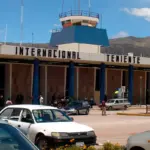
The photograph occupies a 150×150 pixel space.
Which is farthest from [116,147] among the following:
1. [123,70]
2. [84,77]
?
[123,70]

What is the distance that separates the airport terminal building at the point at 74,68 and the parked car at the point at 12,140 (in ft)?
116

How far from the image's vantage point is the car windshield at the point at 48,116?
1305 centimetres

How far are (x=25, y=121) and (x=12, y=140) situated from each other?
755cm

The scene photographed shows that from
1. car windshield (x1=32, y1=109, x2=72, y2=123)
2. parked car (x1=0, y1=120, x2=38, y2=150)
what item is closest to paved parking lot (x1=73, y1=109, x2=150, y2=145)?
car windshield (x1=32, y1=109, x2=72, y2=123)

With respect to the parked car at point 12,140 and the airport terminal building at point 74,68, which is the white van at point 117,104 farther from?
the parked car at point 12,140

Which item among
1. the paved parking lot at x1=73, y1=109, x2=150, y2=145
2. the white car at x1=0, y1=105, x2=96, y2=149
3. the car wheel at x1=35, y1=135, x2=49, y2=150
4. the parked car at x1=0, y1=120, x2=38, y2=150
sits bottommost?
the paved parking lot at x1=73, y1=109, x2=150, y2=145

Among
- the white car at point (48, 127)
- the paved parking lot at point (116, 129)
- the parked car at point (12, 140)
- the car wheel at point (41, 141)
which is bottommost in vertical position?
the paved parking lot at point (116, 129)

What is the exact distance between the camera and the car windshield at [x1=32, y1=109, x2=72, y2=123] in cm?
Result: 1305

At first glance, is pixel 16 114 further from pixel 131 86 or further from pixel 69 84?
pixel 131 86

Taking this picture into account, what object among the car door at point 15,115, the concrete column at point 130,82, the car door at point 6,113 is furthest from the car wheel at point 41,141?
the concrete column at point 130,82

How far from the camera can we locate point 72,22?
63.9 metres

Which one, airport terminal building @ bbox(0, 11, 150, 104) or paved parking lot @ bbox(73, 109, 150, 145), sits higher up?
airport terminal building @ bbox(0, 11, 150, 104)

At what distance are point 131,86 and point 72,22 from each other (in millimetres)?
15130

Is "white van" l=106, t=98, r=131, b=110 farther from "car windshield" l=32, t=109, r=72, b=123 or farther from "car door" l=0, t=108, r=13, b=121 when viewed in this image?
"car windshield" l=32, t=109, r=72, b=123
